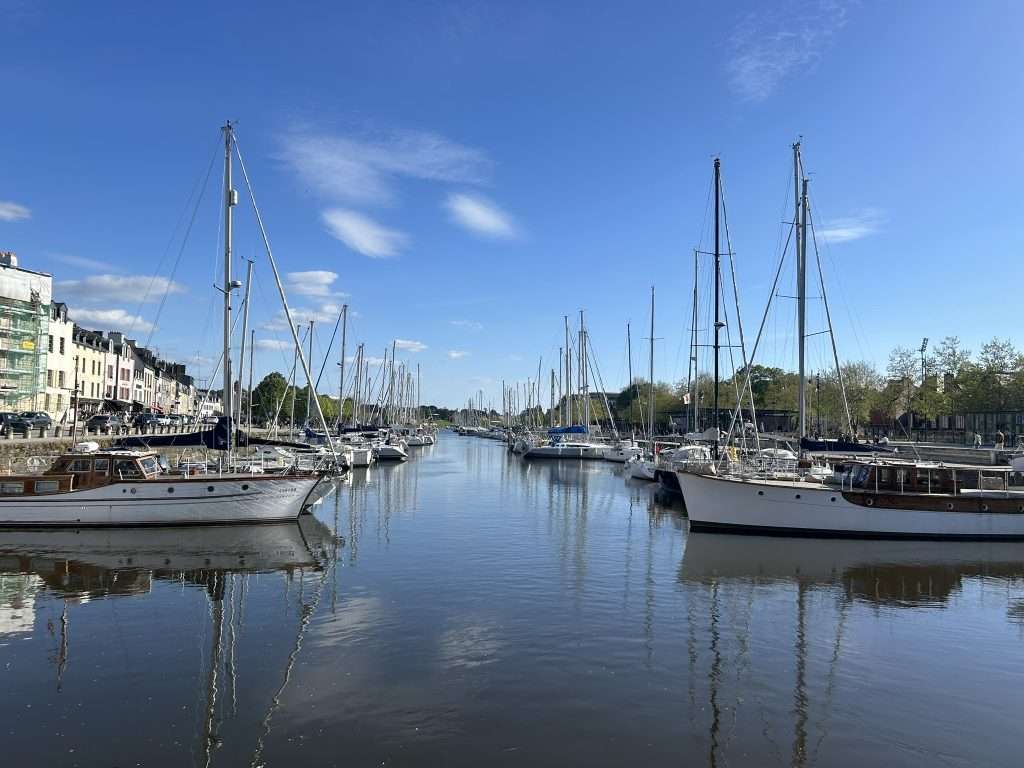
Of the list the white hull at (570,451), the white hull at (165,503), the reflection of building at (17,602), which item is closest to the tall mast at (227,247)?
the white hull at (165,503)

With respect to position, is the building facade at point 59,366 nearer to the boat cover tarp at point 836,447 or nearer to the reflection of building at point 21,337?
the reflection of building at point 21,337

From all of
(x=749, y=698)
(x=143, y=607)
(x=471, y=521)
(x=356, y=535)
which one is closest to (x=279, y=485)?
(x=356, y=535)

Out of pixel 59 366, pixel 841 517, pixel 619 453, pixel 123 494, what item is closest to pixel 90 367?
pixel 59 366

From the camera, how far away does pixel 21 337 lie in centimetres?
6862

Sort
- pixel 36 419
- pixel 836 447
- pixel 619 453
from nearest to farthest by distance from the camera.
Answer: pixel 836 447, pixel 36 419, pixel 619 453

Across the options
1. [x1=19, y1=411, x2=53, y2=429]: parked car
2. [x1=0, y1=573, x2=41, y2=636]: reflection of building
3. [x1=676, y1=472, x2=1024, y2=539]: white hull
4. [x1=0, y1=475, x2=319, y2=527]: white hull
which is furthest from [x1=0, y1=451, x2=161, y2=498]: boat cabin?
[x1=19, y1=411, x2=53, y2=429]: parked car

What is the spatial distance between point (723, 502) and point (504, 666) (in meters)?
17.1

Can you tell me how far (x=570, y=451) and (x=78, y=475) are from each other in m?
55.7

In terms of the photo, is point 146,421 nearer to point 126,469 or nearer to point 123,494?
point 126,469

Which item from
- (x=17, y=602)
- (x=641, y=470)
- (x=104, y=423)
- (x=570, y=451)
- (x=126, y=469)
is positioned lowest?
(x=17, y=602)

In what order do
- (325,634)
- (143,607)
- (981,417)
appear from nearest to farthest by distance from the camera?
(325,634)
(143,607)
(981,417)

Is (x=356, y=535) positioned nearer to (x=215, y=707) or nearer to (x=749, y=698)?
(x=215, y=707)

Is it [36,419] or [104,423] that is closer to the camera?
[36,419]

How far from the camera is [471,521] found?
1220 inches
